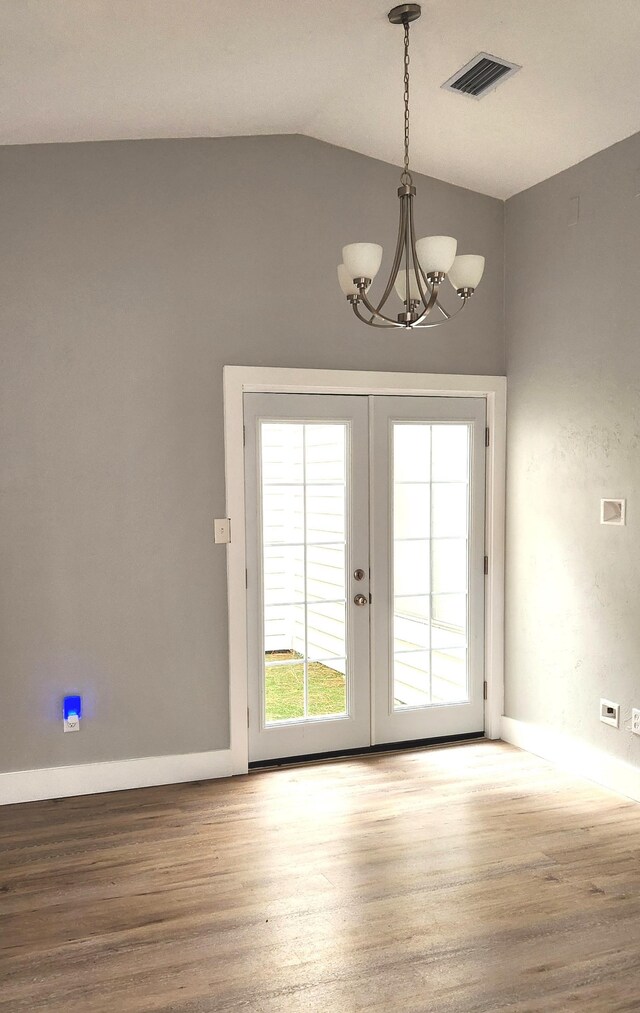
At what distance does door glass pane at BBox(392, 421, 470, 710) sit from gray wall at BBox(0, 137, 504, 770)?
0.70 meters

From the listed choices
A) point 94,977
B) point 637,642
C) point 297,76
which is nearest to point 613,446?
point 637,642

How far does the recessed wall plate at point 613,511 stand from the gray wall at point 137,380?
1.48 metres

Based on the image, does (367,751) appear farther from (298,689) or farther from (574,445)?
(574,445)

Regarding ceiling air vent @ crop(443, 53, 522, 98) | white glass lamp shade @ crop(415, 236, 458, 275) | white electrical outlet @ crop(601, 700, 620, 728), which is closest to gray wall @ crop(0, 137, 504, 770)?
ceiling air vent @ crop(443, 53, 522, 98)

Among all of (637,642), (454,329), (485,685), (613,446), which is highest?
(454,329)

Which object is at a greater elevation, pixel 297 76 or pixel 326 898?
pixel 297 76

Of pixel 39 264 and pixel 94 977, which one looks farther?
pixel 39 264

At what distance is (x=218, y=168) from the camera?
392cm

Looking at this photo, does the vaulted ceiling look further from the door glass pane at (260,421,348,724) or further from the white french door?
the door glass pane at (260,421,348,724)

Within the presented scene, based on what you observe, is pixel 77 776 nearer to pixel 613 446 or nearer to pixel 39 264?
pixel 39 264

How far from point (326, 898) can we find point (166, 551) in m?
1.78

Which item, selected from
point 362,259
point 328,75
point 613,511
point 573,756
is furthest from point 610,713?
point 328,75

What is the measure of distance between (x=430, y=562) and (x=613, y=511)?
108 centimetres

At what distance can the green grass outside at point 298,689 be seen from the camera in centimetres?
417
